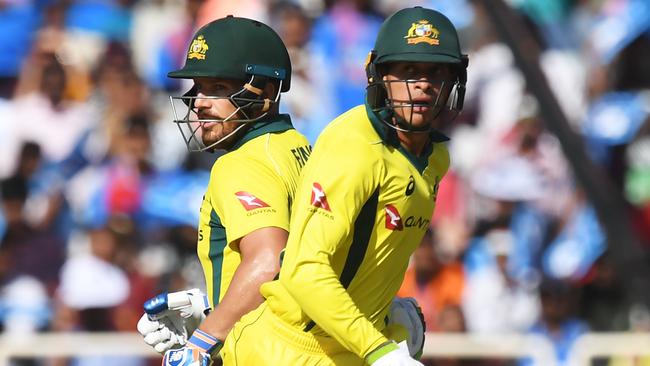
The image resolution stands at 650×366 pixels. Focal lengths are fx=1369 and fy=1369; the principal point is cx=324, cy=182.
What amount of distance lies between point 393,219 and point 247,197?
2.13 ft

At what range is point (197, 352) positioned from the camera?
207 inches

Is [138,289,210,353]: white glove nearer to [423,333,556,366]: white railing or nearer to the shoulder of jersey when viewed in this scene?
the shoulder of jersey

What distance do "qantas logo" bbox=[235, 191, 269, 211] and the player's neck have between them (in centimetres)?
60

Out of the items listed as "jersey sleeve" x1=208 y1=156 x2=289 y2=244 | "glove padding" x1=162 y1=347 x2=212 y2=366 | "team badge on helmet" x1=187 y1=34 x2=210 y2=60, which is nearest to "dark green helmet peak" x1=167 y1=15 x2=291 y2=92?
"team badge on helmet" x1=187 y1=34 x2=210 y2=60

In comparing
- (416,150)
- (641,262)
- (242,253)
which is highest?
(416,150)

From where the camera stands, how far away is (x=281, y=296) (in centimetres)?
507

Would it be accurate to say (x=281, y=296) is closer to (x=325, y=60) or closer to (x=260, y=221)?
(x=260, y=221)

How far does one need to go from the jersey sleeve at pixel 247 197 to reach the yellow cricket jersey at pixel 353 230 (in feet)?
0.93

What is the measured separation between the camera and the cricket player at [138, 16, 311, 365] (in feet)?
17.3

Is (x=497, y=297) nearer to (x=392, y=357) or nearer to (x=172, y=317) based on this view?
(x=172, y=317)

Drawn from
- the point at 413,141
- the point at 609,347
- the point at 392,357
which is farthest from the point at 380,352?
the point at 609,347

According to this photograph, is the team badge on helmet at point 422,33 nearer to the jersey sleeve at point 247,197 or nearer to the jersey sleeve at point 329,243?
the jersey sleeve at point 329,243

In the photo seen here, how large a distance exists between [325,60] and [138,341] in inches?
110

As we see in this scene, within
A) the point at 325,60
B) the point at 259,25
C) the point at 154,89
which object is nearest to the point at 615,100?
the point at 325,60
